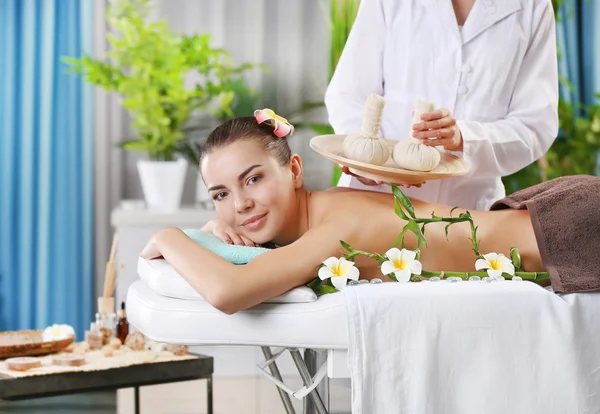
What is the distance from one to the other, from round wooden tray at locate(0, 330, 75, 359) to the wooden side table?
0.25 meters

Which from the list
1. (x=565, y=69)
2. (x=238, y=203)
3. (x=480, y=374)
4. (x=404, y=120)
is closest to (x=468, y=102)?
(x=404, y=120)

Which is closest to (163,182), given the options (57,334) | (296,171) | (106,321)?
(106,321)

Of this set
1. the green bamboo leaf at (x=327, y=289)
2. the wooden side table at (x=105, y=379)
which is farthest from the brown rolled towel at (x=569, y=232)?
the wooden side table at (x=105, y=379)

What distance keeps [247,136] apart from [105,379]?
3.55ft

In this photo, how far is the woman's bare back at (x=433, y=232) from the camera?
1.54m

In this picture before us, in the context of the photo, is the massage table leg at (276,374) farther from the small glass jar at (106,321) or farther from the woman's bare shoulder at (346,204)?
the small glass jar at (106,321)

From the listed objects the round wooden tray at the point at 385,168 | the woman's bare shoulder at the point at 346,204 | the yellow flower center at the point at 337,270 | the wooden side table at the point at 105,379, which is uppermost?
the round wooden tray at the point at 385,168

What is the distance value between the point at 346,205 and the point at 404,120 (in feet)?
2.08

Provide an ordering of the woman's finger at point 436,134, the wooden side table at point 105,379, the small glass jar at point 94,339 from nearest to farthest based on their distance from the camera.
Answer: the woman's finger at point 436,134
the wooden side table at point 105,379
the small glass jar at point 94,339

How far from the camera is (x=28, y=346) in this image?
8.18 ft

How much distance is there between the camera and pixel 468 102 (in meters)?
2.10

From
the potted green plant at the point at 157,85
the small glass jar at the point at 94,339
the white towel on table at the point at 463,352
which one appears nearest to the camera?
the white towel on table at the point at 463,352

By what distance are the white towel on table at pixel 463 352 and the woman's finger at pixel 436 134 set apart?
0.39m

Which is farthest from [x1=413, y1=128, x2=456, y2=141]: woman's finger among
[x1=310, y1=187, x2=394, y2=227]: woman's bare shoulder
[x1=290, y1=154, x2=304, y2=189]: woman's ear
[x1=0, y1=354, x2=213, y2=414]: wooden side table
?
[x1=0, y1=354, x2=213, y2=414]: wooden side table
